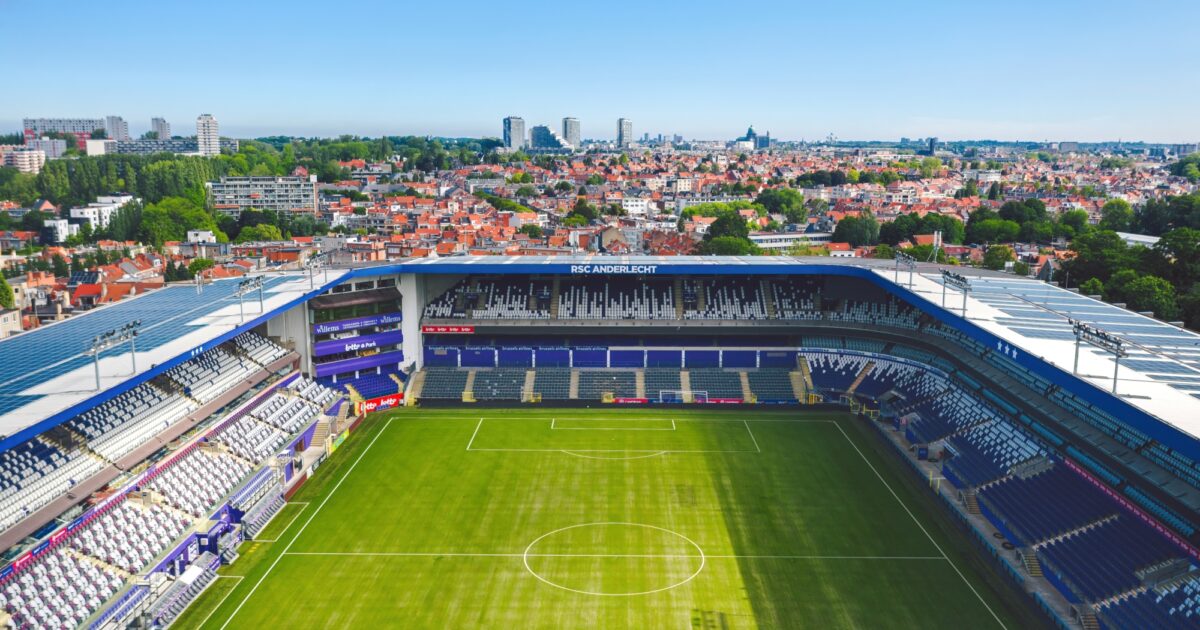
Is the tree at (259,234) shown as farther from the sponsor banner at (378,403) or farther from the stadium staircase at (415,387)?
the sponsor banner at (378,403)

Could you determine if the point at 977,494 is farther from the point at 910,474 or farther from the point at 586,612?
the point at 586,612

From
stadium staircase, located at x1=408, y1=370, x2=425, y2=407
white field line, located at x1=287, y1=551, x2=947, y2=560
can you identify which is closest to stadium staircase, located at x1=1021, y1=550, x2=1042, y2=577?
white field line, located at x1=287, y1=551, x2=947, y2=560

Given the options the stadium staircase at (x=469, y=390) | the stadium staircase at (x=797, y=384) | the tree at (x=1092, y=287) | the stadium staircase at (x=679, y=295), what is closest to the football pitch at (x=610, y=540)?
the stadium staircase at (x=797, y=384)

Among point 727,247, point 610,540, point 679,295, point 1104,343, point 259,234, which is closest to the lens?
point 1104,343

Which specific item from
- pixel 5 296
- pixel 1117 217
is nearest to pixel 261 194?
pixel 5 296

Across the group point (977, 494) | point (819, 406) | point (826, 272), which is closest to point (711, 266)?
point (826, 272)

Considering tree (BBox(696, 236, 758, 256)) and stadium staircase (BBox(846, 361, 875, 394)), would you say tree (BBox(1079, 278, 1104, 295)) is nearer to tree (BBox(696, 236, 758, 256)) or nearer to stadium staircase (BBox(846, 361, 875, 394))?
stadium staircase (BBox(846, 361, 875, 394))

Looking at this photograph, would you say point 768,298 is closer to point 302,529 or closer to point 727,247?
point 302,529
